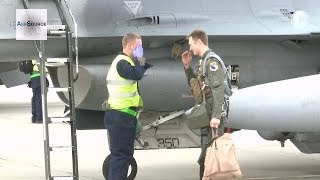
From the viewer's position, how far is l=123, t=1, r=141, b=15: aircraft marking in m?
9.38

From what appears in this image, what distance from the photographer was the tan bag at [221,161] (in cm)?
733

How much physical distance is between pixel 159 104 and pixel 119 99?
1.47 metres

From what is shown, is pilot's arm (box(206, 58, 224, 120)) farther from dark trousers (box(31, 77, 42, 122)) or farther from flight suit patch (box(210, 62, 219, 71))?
dark trousers (box(31, 77, 42, 122))

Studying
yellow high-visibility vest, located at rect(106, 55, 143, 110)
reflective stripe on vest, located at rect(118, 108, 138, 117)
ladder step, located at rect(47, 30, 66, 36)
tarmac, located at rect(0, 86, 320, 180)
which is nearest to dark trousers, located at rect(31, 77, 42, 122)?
tarmac, located at rect(0, 86, 320, 180)

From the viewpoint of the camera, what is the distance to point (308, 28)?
9.62 metres

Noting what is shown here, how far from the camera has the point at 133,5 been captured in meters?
9.41

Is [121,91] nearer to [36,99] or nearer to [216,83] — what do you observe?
[216,83]

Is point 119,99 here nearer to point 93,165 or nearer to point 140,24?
point 140,24

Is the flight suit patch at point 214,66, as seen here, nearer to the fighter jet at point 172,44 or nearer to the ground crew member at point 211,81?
the ground crew member at point 211,81

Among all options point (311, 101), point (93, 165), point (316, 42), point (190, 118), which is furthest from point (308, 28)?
point (93, 165)

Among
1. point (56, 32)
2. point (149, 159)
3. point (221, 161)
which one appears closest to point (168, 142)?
point (56, 32)

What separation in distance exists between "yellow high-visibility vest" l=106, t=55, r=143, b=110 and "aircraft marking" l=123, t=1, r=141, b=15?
3.65 ft

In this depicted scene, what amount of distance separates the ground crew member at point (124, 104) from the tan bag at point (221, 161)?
1160 mm

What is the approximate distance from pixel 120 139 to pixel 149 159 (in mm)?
4331
